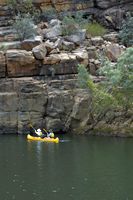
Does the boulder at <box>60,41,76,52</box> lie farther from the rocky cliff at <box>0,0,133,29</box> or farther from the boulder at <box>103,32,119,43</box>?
the rocky cliff at <box>0,0,133,29</box>

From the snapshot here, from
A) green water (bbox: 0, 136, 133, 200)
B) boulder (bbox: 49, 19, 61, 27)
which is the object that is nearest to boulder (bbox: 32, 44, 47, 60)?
boulder (bbox: 49, 19, 61, 27)

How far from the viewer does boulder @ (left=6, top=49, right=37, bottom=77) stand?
77.2 m

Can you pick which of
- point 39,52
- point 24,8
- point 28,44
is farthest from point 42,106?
point 24,8

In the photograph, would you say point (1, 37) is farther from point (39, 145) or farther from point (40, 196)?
point (40, 196)

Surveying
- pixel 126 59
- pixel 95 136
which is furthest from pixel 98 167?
pixel 126 59

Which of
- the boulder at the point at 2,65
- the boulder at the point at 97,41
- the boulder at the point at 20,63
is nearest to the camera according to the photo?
the boulder at the point at 20,63

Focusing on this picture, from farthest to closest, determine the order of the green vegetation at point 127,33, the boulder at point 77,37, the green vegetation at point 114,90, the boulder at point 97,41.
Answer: the green vegetation at point 127,33, the boulder at point 97,41, the boulder at point 77,37, the green vegetation at point 114,90

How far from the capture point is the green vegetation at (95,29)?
9224 cm

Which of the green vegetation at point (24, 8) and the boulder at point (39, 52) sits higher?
the green vegetation at point (24, 8)

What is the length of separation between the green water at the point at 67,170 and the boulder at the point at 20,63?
59.8 ft

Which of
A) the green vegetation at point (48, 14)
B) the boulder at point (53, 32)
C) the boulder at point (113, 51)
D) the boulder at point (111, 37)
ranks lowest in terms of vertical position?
the boulder at point (113, 51)

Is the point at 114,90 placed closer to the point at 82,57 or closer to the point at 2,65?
the point at 82,57

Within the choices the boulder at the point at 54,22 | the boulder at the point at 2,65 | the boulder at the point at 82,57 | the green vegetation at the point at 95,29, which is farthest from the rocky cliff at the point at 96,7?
the boulder at the point at 2,65

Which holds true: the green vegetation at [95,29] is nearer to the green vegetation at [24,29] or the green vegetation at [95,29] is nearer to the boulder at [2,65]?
the green vegetation at [24,29]
